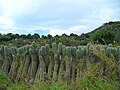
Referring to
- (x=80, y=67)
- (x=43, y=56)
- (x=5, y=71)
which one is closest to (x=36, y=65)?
(x=43, y=56)

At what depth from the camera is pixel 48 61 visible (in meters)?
6.33

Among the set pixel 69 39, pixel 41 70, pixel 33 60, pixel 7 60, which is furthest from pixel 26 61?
pixel 69 39

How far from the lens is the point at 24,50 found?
21.6 ft

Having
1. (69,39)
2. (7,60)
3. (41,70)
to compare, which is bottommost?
(41,70)

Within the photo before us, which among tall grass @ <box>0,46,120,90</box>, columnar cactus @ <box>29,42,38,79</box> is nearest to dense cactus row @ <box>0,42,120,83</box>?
columnar cactus @ <box>29,42,38,79</box>

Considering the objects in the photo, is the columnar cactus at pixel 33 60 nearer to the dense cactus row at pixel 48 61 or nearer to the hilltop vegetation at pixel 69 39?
the dense cactus row at pixel 48 61

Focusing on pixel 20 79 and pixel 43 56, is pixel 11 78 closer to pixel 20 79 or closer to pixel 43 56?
pixel 20 79

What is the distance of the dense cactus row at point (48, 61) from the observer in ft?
18.7

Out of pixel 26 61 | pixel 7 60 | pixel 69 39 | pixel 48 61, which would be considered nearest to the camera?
pixel 48 61

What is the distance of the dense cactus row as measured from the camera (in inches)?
225

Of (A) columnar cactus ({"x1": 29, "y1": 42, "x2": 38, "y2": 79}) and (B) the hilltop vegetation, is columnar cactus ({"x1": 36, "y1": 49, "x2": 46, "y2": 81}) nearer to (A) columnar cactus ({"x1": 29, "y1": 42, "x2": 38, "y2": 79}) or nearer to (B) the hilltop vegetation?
(A) columnar cactus ({"x1": 29, "y1": 42, "x2": 38, "y2": 79})

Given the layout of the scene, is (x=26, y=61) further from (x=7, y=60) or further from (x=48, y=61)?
(x=7, y=60)

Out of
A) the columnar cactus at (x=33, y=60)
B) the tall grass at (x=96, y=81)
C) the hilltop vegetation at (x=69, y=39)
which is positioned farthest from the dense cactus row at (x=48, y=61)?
the hilltop vegetation at (x=69, y=39)

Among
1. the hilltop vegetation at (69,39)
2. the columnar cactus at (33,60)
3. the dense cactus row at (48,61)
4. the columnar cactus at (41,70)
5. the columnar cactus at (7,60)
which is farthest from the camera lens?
the hilltop vegetation at (69,39)
